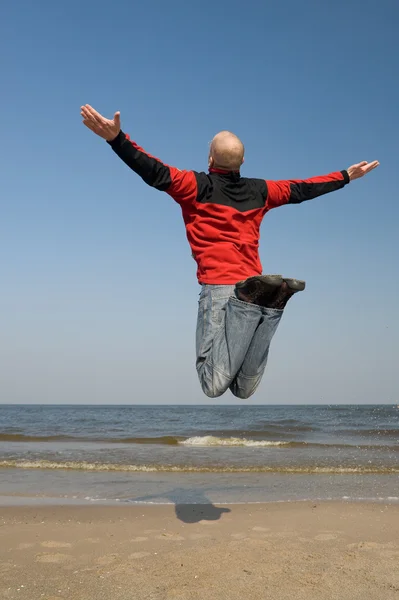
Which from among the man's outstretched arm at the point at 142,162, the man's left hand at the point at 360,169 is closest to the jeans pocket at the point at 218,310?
the man's outstretched arm at the point at 142,162

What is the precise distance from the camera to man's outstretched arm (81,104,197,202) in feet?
13.0

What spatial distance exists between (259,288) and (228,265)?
40 centimetres

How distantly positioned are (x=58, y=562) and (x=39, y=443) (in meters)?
15.2

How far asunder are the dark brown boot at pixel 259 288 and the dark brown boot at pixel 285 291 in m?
0.04

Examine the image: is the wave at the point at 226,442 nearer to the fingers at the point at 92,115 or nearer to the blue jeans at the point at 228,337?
the blue jeans at the point at 228,337

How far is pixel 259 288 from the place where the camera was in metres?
4.26

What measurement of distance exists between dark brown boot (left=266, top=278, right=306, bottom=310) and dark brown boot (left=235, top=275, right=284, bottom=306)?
0.12 ft

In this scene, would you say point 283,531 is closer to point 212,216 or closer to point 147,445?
point 212,216

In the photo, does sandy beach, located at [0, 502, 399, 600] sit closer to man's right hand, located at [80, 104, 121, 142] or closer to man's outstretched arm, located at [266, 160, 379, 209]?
man's outstretched arm, located at [266, 160, 379, 209]

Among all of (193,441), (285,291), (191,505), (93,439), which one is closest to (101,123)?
(285,291)

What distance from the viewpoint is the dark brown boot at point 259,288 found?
164 inches

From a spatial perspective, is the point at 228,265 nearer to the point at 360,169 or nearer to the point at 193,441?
the point at 360,169

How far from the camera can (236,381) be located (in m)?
4.84

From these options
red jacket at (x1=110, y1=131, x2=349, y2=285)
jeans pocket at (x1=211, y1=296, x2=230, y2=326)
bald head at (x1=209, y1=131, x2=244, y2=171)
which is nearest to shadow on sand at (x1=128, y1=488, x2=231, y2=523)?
jeans pocket at (x1=211, y1=296, x2=230, y2=326)
